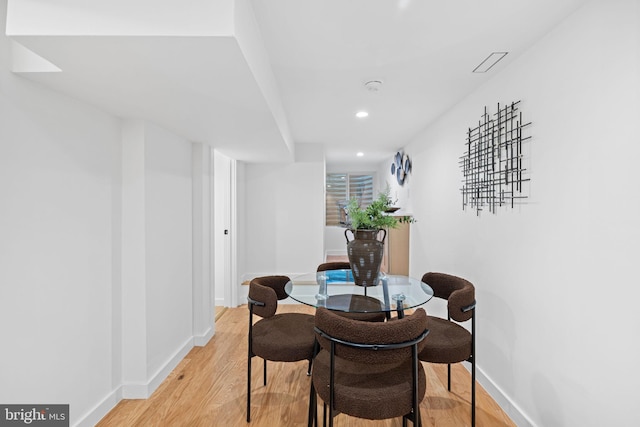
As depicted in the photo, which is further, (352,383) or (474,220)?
(474,220)

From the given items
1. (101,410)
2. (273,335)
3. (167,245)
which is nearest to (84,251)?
(167,245)

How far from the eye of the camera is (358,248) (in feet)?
6.92

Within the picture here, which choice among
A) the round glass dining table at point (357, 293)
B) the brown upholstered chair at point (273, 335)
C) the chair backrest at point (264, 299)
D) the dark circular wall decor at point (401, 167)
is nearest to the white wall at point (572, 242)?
the round glass dining table at point (357, 293)

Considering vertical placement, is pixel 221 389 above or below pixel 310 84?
below

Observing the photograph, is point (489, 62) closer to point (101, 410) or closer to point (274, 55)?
point (274, 55)

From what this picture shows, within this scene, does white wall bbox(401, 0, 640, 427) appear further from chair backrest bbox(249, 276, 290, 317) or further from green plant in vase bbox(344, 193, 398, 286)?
chair backrest bbox(249, 276, 290, 317)

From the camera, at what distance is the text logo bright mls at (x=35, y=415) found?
4.79ft

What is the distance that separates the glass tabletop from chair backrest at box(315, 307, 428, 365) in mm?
357

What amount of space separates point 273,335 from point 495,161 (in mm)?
1956

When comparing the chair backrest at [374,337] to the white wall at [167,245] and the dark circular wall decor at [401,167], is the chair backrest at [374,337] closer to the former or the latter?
the white wall at [167,245]

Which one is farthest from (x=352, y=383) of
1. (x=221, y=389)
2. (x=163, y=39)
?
(x=163, y=39)

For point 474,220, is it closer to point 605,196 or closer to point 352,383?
point 605,196

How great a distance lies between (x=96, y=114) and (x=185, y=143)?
3.09 ft

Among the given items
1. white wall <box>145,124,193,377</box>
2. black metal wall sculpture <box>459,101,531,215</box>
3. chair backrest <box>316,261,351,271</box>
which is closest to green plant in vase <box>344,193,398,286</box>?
chair backrest <box>316,261,351,271</box>
